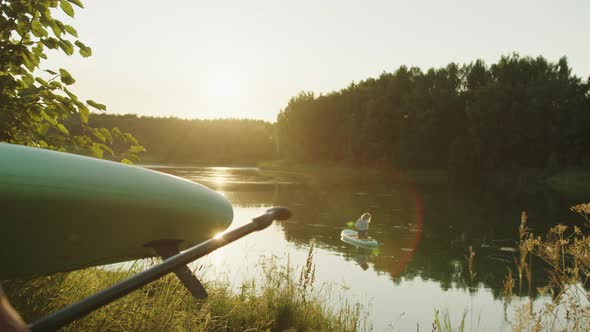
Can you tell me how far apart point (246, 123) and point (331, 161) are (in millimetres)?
93080

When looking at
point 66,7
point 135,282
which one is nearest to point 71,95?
point 66,7

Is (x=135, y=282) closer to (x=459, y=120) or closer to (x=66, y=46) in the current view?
(x=66, y=46)

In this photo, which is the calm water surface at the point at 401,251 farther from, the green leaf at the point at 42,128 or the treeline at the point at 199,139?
the treeline at the point at 199,139

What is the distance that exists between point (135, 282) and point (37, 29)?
3.62m

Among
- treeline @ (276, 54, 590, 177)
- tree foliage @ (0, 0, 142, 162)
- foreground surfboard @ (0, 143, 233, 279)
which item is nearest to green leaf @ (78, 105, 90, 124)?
tree foliage @ (0, 0, 142, 162)

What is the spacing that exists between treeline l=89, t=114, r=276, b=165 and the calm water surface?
91896mm

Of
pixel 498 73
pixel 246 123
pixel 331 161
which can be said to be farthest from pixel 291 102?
pixel 246 123

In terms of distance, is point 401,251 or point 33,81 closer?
point 33,81

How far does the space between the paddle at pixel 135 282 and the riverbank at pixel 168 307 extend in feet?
6.95

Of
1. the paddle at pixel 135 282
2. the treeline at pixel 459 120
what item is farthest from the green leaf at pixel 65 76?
the treeline at pixel 459 120

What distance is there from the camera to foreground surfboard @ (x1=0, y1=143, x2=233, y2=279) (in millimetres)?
3027

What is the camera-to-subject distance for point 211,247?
2.01 metres

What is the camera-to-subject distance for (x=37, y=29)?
4.61m

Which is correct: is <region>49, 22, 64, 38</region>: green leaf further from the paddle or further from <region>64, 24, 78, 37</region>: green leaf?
the paddle
